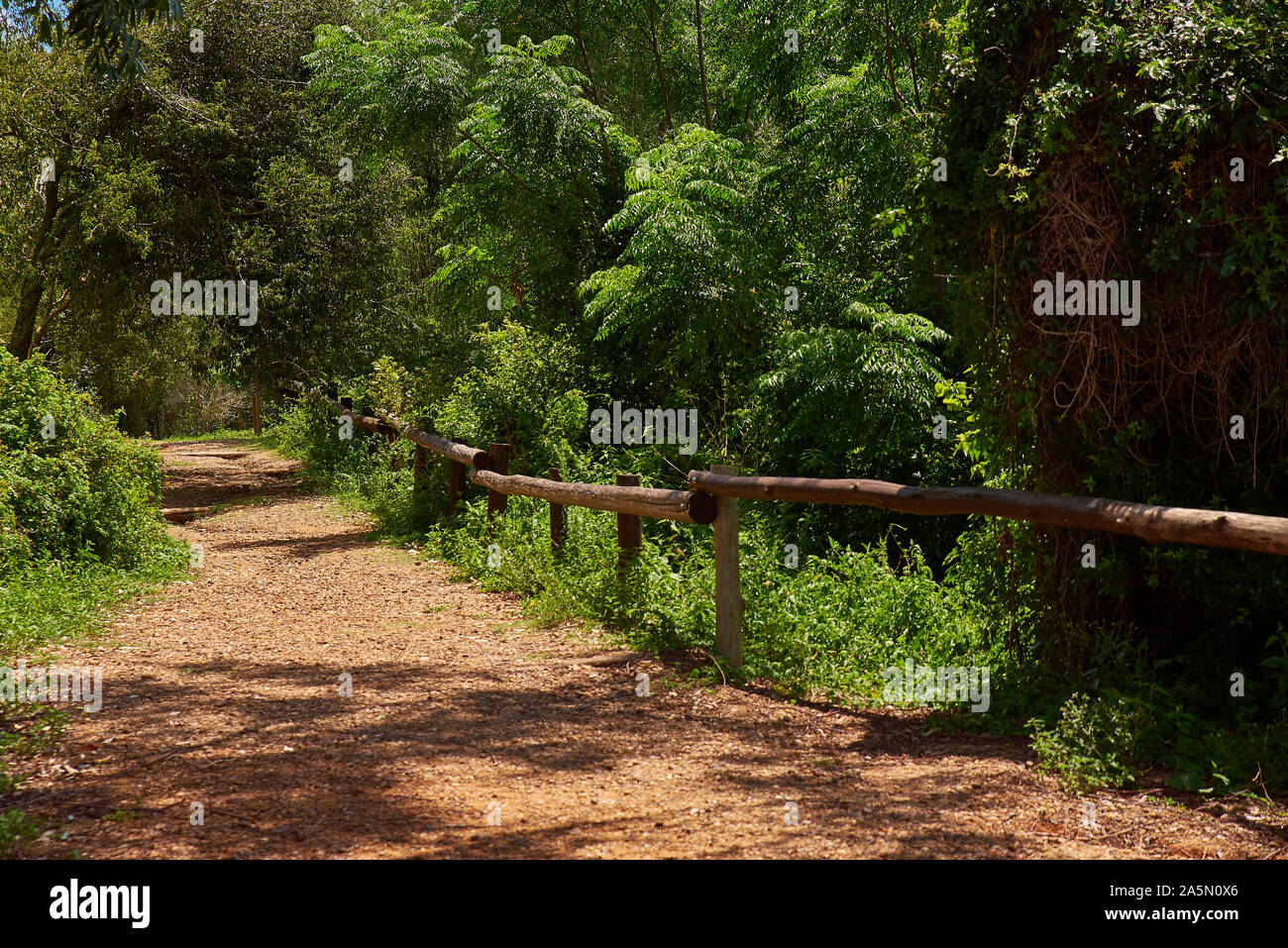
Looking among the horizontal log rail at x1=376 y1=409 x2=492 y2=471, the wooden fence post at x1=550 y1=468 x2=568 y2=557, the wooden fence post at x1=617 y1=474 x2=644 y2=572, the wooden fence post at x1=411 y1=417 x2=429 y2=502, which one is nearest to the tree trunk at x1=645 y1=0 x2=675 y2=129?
the horizontal log rail at x1=376 y1=409 x2=492 y2=471

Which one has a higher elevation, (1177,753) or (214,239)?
(214,239)

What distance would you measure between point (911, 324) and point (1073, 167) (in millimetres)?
5172

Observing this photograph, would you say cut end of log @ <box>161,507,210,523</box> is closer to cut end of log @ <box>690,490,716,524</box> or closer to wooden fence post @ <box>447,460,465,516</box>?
wooden fence post @ <box>447,460,465,516</box>

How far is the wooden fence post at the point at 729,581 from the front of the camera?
6.90m

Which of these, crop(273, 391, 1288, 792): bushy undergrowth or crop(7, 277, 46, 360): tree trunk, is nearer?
crop(273, 391, 1288, 792): bushy undergrowth

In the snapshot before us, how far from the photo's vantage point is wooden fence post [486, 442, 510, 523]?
11.1m

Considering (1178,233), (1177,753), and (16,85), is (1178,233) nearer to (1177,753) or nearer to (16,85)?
(1177,753)

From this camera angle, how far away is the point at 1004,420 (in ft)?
20.6

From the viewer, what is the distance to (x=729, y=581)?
6.91m

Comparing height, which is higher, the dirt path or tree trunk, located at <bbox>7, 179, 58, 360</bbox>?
tree trunk, located at <bbox>7, 179, 58, 360</bbox>

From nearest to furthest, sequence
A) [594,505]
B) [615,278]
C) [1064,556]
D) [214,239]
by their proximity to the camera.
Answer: [1064,556] → [594,505] → [615,278] → [214,239]

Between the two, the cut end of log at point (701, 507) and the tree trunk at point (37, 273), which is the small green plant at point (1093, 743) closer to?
the cut end of log at point (701, 507)

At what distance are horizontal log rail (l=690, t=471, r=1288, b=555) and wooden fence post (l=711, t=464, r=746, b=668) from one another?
0.44 ft

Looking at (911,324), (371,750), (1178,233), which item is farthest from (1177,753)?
(911,324)
